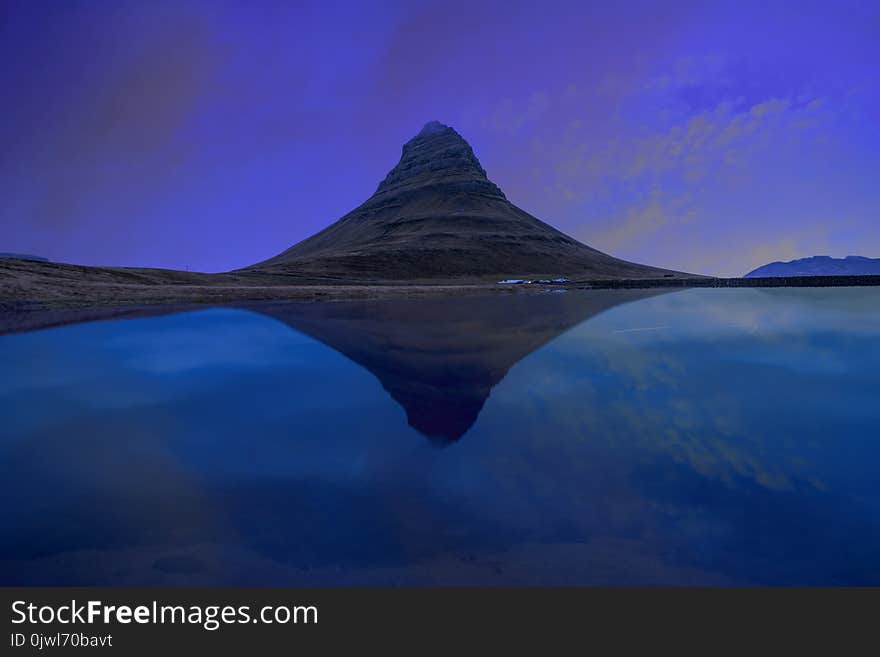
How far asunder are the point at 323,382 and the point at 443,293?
5487 centimetres

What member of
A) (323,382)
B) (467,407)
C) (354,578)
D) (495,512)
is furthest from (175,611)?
(323,382)

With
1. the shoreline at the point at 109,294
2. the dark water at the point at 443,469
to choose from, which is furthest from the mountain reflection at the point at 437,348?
the shoreline at the point at 109,294

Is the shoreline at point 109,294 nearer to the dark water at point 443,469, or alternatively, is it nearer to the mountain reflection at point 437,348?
the mountain reflection at point 437,348

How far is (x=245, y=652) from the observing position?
455cm

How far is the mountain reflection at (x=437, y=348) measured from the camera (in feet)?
42.2

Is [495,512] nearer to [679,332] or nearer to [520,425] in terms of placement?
[520,425]

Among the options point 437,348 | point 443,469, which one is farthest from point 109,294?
point 443,469

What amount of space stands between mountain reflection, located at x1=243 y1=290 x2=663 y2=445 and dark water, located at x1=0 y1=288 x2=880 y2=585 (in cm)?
18

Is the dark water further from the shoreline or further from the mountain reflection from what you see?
the shoreline

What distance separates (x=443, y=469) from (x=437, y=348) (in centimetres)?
1318

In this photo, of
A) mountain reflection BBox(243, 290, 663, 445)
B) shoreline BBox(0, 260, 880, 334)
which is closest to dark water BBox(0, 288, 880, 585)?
mountain reflection BBox(243, 290, 663, 445)

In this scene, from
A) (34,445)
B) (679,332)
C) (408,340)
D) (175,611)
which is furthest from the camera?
(679,332)

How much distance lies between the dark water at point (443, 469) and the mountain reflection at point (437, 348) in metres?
0.18

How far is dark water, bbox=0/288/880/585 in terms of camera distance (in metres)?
5.78
